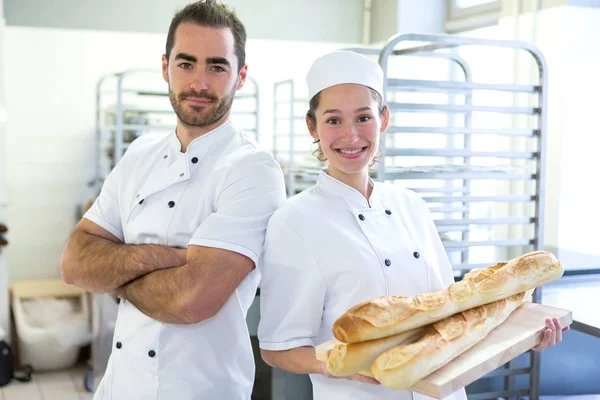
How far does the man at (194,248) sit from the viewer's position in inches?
63.4

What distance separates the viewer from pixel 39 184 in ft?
17.2

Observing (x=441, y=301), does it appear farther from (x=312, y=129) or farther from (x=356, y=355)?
(x=312, y=129)

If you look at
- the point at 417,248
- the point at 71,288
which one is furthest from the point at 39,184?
the point at 417,248

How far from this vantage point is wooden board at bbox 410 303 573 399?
1.16m

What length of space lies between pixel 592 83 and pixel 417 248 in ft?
8.15

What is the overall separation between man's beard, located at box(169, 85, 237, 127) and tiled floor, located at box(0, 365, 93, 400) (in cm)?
309

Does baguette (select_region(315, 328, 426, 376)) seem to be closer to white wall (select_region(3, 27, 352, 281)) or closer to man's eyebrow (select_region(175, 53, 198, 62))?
man's eyebrow (select_region(175, 53, 198, 62))

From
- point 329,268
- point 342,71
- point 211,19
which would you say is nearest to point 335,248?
point 329,268

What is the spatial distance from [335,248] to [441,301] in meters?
0.29

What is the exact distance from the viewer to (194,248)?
5.30ft

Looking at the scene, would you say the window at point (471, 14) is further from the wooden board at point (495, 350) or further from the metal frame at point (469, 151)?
the wooden board at point (495, 350)

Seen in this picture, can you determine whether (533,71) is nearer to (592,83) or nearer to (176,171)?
(592,83)

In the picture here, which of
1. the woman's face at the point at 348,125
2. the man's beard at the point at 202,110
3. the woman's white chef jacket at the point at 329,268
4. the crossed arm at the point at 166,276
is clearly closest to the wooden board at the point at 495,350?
the woman's white chef jacket at the point at 329,268

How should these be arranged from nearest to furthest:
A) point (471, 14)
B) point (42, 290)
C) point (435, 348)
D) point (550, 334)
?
point (435, 348)
point (550, 334)
point (471, 14)
point (42, 290)
